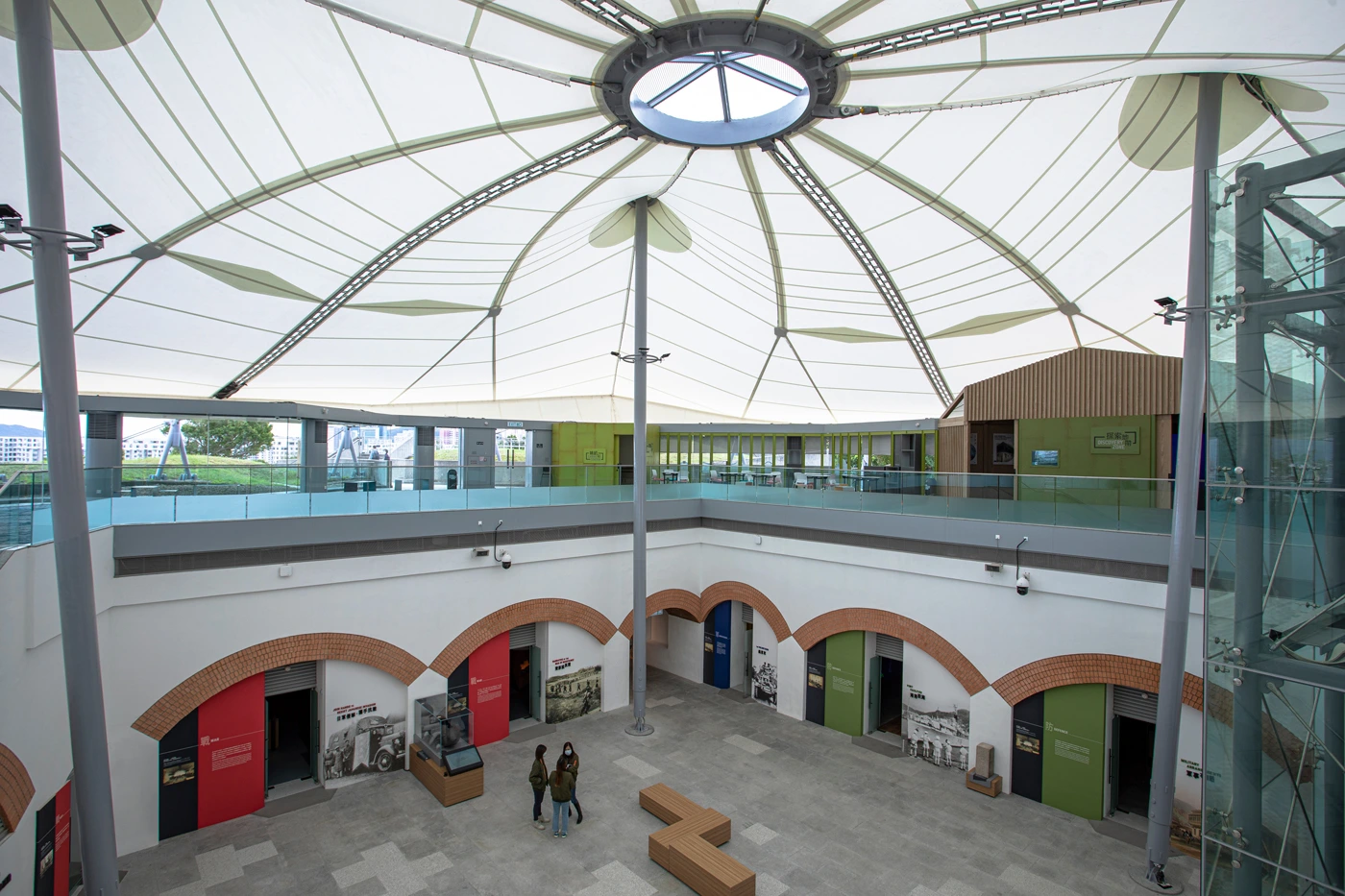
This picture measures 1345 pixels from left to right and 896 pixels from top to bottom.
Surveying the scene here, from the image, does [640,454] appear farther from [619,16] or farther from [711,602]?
[619,16]

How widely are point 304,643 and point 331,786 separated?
2.81 meters

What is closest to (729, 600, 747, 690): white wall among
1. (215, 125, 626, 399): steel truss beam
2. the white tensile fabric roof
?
the white tensile fabric roof

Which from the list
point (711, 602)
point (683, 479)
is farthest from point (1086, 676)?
point (683, 479)

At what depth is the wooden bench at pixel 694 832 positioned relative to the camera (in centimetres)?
1071

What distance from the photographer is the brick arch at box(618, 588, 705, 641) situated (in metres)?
17.8

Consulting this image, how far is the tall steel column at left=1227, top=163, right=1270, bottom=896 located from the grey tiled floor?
5078 millimetres

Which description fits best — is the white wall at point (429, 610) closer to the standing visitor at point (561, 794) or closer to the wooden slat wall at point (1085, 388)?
the standing visitor at point (561, 794)

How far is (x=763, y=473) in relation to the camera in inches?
749

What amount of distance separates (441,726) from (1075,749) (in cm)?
1183

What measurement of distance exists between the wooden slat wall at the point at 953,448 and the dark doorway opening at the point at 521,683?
1311cm

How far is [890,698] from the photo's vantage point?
723 inches

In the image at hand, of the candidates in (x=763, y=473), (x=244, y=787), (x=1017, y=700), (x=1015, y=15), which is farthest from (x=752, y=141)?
(x=244, y=787)

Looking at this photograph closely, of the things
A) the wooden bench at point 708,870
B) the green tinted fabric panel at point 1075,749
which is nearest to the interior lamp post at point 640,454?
the wooden bench at point 708,870

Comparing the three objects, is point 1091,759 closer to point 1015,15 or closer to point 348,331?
point 1015,15
